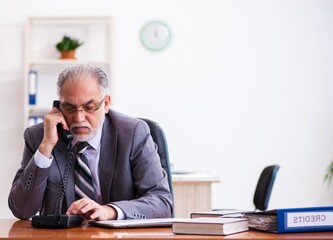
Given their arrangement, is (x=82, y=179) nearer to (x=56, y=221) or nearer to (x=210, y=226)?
(x=56, y=221)

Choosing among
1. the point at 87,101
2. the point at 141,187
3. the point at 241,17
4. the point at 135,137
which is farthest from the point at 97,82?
the point at 241,17

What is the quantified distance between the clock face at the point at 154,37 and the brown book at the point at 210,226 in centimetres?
431

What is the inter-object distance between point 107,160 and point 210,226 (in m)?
0.90

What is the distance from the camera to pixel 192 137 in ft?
19.6

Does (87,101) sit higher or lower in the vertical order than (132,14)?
lower

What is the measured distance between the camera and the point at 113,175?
250 centimetres

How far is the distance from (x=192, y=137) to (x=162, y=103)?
1.33 ft

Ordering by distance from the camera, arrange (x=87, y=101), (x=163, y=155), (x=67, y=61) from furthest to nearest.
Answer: (x=67, y=61)
(x=163, y=155)
(x=87, y=101)

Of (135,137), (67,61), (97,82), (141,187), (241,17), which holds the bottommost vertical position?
(141,187)

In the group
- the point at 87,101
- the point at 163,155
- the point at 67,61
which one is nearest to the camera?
the point at 87,101

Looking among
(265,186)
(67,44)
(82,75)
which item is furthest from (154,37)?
(82,75)

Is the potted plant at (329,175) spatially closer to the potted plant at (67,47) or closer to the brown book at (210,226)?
the potted plant at (67,47)

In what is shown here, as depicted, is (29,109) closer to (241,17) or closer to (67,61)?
(67,61)

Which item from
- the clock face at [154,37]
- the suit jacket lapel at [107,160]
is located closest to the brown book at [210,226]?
the suit jacket lapel at [107,160]
